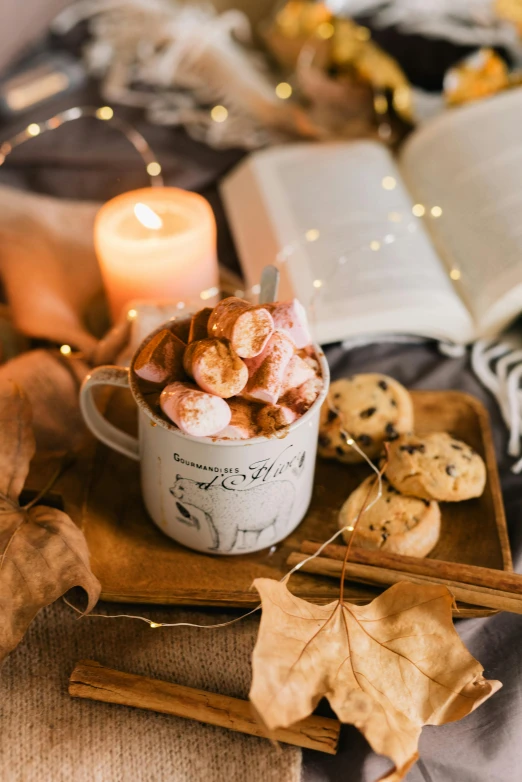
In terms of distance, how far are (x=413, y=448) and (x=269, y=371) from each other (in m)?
0.21

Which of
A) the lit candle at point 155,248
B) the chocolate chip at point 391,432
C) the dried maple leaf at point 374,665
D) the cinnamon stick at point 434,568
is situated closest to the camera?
the dried maple leaf at point 374,665

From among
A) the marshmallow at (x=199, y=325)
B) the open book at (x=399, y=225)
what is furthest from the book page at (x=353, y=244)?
the marshmallow at (x=199, y=325)

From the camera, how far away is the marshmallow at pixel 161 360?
54cm

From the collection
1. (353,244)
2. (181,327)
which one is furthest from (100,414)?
(353,244)

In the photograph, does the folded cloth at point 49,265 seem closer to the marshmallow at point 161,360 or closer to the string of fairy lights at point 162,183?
the string of fairy lights at point 162,183

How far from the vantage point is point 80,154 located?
1.15 meters

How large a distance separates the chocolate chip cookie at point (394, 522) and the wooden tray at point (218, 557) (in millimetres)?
33

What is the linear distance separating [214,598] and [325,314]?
1.42 feet

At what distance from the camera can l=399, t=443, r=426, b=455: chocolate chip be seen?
2.14ft

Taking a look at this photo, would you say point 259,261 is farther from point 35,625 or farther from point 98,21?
point 98,21

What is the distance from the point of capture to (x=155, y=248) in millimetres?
842

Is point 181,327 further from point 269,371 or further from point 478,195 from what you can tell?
point 478,195

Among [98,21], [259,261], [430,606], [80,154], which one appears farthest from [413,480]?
[98,21]

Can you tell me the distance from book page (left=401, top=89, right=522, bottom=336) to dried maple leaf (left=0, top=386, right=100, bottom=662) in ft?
1.98
